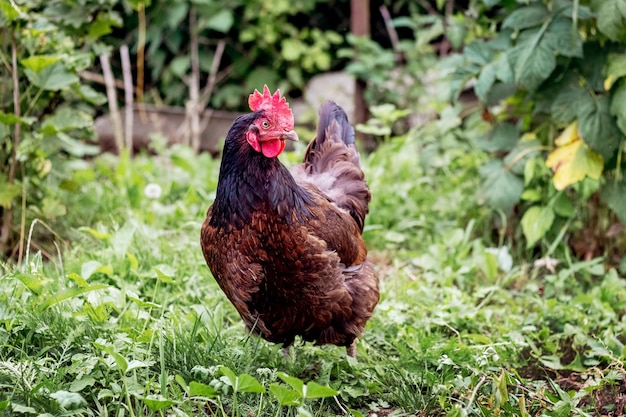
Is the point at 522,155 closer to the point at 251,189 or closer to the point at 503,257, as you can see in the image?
the point at 503,257

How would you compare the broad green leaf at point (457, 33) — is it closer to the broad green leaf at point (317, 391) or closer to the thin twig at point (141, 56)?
the broad green leaf at point (317, 391)

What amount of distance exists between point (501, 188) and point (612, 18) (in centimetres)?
120

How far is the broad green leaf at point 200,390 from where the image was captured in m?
2.54

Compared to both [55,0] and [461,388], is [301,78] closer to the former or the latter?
[55,0]

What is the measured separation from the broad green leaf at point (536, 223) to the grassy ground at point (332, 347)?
194 millimetres

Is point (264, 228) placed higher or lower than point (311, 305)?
higher

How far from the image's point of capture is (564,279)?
4387 mm

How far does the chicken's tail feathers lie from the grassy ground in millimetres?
587

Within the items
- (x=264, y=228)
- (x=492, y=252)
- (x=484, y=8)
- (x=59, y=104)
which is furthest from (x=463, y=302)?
(x=59, y=104)

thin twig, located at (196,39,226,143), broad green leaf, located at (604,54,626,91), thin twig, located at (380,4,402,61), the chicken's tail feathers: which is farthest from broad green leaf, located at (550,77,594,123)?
thin twig, located at (196,39,226,143)

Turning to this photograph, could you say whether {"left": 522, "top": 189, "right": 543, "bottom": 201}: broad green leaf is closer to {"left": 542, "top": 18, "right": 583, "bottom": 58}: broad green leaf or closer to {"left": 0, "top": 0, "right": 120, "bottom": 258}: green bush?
{"left": 542, "top": 18, "right": 583, "bottom": 58}: broad green leaf

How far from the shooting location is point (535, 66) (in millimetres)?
4191

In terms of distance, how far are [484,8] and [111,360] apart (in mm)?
3303

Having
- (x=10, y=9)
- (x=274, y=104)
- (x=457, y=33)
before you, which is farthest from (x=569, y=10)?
(x=10, y=9)
